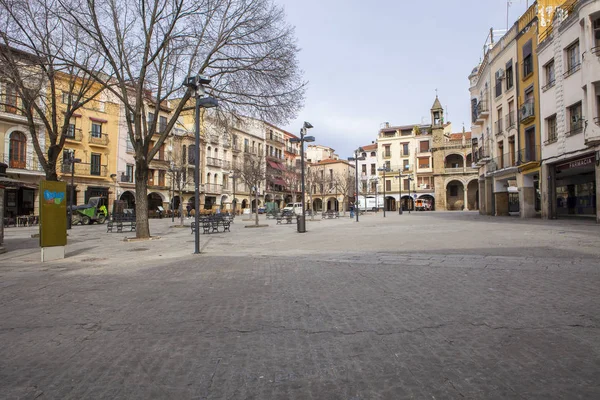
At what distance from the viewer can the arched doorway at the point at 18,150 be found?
28.7 m

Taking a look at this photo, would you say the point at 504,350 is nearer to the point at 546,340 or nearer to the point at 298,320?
the point at 546,340

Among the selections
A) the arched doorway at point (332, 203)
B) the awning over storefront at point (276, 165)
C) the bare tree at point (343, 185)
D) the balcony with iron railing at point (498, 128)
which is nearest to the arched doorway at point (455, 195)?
the bare tree at point (343, 185)

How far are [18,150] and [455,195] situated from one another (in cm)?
5509

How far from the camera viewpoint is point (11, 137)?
94.3 feet

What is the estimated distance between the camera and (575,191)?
25453 mm

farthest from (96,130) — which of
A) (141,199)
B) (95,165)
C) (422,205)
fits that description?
(422,205)

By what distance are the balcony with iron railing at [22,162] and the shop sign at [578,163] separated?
3738 centimetres

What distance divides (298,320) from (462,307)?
6.67ft

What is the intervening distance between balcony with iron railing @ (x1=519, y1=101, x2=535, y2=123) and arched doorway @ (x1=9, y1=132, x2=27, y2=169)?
3695 centimetres

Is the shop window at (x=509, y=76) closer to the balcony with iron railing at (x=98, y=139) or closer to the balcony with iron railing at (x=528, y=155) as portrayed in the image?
the balcony with iron railing at (x=528, y=155)

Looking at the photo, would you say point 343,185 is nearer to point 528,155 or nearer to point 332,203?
point 332,203

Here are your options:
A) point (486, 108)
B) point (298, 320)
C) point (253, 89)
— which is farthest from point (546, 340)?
point (486, 108)

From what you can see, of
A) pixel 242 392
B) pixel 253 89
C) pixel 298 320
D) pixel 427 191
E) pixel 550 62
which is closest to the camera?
pixel 242 392

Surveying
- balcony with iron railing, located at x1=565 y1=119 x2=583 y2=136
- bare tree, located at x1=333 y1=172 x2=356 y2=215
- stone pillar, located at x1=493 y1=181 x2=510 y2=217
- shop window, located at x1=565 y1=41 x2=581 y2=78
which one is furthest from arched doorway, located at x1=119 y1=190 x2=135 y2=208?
shop window, located at x1=565 y1=41 x2=581 y2=78
